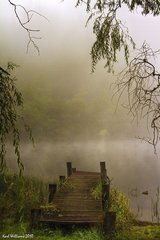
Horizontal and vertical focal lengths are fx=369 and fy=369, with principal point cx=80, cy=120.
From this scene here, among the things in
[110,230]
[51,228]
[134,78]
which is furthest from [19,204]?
[134,78]

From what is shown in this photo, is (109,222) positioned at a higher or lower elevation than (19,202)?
lower

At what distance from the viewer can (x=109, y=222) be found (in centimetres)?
940

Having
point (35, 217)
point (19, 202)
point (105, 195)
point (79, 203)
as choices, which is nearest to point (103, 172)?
point (105, 195)

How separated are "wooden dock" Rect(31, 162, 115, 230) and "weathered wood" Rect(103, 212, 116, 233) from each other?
0.53 metres

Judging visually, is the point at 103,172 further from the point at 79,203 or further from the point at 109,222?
the point at 109,222

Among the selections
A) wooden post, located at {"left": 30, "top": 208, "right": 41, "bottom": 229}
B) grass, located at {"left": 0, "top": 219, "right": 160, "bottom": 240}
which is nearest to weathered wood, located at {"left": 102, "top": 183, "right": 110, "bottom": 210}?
grass, located at {"left": 0, "top": 219, "right": 160, "bottom": 240}

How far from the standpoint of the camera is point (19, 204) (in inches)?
525

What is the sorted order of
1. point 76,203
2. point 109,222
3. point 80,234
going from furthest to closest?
point 76,203 → point 80,234 → point 109,222

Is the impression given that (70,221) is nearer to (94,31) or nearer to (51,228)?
(51,228)

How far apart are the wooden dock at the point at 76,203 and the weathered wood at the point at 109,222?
53cm

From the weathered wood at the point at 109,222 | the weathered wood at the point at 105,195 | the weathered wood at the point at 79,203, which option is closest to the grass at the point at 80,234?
the weathered wood at the point at 109,222

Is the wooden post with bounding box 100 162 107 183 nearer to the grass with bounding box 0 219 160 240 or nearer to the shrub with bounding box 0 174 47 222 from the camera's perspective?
the shrub with bounding box 0 174 47 222

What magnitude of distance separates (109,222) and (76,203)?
2557mm

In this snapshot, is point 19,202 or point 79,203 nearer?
point 79,203
